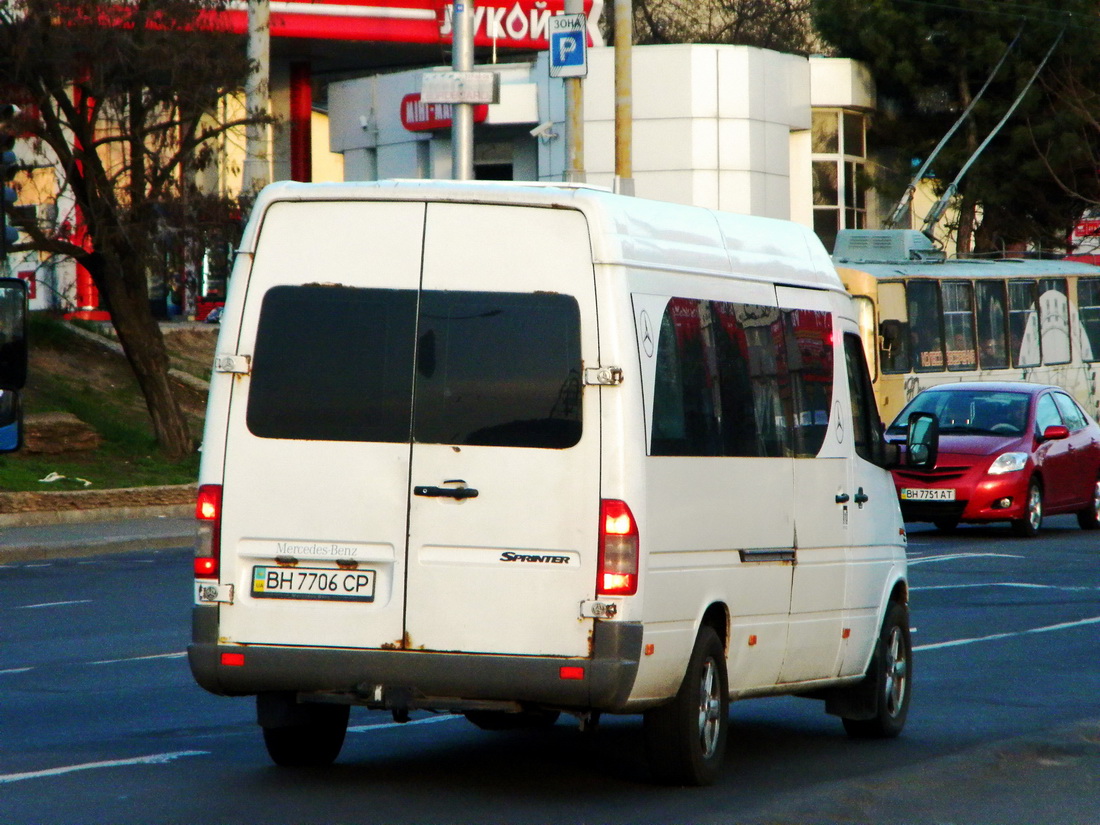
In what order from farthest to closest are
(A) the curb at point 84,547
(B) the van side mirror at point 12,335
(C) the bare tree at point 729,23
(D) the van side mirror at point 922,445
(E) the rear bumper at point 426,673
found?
(C) the bare tree at point 729,23
(A) the curb at point 84,547
(B) the van side mirror at point 12,335
(D) the van side mirror at point 922,445
(E) the rear bumper at point 426,673

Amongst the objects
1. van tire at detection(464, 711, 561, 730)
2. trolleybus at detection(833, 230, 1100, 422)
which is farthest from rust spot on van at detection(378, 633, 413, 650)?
trolleybus at detection(833, 230, 1100, 422)

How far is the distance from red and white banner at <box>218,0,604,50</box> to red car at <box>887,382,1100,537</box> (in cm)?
2418

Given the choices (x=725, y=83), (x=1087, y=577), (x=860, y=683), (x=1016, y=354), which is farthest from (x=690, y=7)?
(x=860, y=683)

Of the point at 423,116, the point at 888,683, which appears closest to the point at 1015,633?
the point at 888,683

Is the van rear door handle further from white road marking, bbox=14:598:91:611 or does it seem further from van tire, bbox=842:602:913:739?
white road marking, bbox=14:598:91:611

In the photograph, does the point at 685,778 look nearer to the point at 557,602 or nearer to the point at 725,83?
the point at 557,602

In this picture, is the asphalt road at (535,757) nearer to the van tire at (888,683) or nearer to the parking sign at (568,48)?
the van tire at (888,683)

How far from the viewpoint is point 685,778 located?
7480 millimetres

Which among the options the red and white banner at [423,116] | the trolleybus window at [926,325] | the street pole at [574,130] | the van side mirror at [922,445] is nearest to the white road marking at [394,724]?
the van side mirror at [922,445]

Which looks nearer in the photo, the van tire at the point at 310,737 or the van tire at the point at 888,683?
the van tire at the point at 310,737

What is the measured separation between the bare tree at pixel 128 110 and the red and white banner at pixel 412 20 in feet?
60.1

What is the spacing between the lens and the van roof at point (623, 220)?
7.16m

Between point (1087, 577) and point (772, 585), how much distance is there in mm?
9736

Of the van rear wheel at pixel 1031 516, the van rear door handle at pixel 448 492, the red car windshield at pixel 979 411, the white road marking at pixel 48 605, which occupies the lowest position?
the white road marking at pixel 48 605
